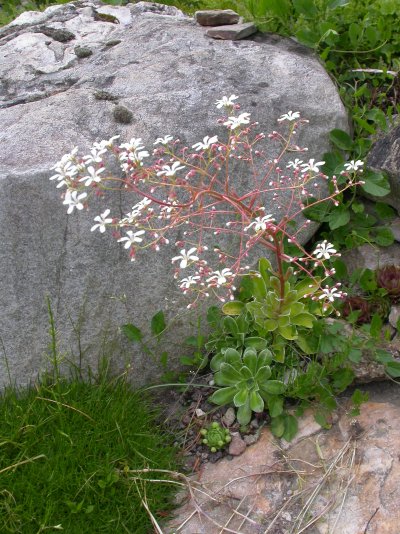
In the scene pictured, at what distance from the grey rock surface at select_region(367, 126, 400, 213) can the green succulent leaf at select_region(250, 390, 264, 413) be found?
1331mm

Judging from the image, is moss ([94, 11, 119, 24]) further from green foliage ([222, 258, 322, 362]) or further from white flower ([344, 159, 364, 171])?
green foliage ([222, 258, 322, 362])

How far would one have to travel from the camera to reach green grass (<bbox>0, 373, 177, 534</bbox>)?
285 centimetres

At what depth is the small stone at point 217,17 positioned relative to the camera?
4.14 metres

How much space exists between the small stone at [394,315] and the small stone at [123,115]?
5.42 feet

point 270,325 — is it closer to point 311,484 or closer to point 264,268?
point 264,268

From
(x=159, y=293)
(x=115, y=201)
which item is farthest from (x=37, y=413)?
(x=115, y=201)

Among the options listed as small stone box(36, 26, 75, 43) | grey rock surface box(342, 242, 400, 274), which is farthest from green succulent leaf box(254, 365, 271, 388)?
small stone box(36, 26, 75, 43)

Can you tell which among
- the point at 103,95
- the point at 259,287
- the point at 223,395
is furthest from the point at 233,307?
the point at 103,95

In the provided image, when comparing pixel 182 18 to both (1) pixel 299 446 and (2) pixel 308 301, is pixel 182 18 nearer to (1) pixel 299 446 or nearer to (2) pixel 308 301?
(2) pixel 308 301

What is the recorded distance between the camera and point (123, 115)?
3.47m

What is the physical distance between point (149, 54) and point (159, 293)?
4.93ft

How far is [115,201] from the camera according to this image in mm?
3268

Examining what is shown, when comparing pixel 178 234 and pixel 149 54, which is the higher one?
pixel 149 54

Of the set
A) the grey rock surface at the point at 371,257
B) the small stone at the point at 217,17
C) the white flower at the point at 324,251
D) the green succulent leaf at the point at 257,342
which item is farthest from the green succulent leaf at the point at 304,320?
the small stone at the point at 217,17
